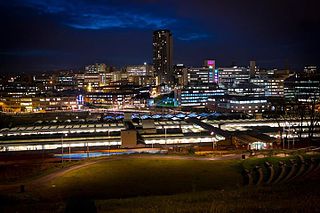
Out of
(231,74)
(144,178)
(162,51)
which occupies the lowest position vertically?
(144,178)

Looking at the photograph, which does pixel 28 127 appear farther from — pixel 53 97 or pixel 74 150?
pixel 53 97

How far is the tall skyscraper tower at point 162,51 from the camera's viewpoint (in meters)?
121

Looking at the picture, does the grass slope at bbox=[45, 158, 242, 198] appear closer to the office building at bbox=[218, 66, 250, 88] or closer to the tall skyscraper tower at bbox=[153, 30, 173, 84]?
the office building at bbox=[218, 66, 250, 88]

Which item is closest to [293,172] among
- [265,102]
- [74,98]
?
[265,102]

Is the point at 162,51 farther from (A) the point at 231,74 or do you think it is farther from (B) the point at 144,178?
(B) the point at 144,178

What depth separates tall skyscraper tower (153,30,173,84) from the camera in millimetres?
121062

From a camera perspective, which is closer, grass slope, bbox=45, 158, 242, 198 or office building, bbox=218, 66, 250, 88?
grass slope, bbox=45, 158, 242, 198

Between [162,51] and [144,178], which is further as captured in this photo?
[162,51]

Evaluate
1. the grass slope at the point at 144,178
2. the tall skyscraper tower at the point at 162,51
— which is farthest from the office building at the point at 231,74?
the grass slope at the point at 144,178

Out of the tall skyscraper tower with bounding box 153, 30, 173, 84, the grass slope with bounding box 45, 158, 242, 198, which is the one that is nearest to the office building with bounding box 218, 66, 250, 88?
the tall skyscraper tower with bounding box 153, 30, 173, 84

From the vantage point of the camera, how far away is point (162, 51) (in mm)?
123938

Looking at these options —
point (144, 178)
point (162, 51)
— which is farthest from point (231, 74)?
point (144, 178)

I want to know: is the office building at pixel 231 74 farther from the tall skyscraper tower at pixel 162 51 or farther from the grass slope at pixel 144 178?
the grass slope at pixel 144 178

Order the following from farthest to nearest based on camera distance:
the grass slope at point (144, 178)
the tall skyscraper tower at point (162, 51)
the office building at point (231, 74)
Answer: the tall skyscraper tower at point (162, 51) < the office building at point (231, 74) < the grass slope at point (144, 178)
